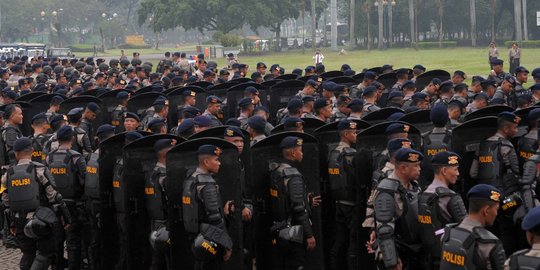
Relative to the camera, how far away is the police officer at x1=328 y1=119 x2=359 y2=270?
10688 millimetres

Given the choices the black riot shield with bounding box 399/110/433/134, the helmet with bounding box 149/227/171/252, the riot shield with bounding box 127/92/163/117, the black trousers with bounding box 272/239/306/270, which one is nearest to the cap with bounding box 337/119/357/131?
the black riot shield with bounding box 399/110/433/134

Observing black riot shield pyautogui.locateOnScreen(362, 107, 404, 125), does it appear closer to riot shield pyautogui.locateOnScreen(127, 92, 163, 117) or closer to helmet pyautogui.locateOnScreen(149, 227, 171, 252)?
helmet pyautogui.locateOnScreen(149, 227, 171, 252)

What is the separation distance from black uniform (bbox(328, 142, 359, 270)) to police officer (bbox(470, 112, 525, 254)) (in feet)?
4.90

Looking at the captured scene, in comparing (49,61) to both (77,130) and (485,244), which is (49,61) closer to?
(77,130)

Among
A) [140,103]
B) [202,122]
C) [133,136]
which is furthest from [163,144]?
[140,103]

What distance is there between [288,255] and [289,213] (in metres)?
0.62

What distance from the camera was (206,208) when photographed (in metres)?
9.00

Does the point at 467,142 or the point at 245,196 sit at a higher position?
the point at 467,142

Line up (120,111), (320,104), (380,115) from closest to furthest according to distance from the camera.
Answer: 1. (380,115)
2. (320,104)
3. (120,111)

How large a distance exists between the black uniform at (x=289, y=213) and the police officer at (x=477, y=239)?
9.77 ft

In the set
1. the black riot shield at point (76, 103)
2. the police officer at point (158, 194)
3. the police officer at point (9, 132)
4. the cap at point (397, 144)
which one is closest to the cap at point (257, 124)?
the police officer at point (158, 194)

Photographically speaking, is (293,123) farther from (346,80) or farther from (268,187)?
(346,80)

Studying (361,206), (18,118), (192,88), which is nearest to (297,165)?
(361,206)

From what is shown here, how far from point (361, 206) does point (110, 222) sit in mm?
3273
